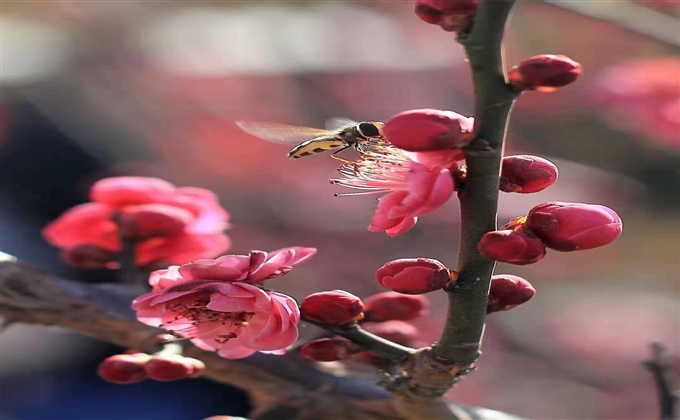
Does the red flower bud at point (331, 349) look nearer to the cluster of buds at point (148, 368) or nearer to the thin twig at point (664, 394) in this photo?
the cluster of buds at point (148, 368)

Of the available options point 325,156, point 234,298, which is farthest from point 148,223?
point 325,156

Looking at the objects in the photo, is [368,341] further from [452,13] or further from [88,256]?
[88,256]

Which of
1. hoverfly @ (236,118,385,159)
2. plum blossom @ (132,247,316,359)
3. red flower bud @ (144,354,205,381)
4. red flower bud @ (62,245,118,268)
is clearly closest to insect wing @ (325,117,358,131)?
hoverfly @ (236,118,385,159)

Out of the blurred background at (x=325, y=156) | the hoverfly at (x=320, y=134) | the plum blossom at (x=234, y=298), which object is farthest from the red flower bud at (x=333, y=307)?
the blurred background at (x=325, y=156)

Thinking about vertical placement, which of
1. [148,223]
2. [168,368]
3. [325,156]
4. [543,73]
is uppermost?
[325,156]

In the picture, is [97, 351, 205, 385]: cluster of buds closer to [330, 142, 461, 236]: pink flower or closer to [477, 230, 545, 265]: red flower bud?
[330, 142, 461, 236]: pink flower

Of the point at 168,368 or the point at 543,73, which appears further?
the point at 168,368

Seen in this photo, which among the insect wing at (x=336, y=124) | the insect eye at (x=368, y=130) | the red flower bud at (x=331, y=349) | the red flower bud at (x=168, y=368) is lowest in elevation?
the red flower bud at (x=168, y=368)
